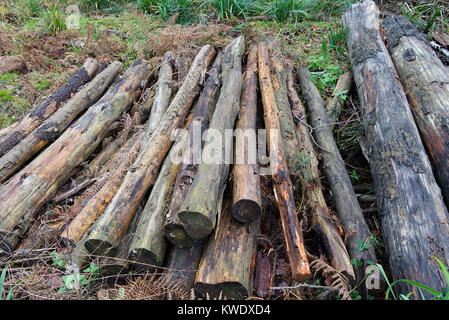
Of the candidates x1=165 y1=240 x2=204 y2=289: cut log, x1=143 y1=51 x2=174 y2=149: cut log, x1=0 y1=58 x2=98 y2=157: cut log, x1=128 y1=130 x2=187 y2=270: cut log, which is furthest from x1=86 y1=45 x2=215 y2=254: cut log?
x1=0 y1=58 x2=98 y2=157: cut log

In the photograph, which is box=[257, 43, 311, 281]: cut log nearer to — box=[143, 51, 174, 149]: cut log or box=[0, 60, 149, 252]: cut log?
box=[143, 51, 174, 149]: cut log

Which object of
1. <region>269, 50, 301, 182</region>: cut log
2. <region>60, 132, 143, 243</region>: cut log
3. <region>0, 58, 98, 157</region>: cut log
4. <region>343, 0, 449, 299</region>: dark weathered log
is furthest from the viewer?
<region>0, 58, 98, 157</region>: cut log

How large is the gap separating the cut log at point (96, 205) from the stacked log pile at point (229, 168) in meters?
0.01

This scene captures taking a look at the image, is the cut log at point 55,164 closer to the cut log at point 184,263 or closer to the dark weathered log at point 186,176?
the dark weathered log at point 186,176

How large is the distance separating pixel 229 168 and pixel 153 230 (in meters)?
0.84

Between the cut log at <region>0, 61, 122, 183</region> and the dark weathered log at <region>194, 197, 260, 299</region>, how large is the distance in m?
2.40

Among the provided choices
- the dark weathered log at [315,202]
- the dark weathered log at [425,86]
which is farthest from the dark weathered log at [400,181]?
→ the dark weathered log at [315,202]

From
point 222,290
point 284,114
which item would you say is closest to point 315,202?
point 222,290

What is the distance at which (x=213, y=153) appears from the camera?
267 cm

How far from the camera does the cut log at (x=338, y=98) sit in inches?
159

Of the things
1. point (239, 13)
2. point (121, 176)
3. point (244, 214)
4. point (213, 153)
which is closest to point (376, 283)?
point (244, 214)

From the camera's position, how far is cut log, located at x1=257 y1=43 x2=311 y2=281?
2172 mm

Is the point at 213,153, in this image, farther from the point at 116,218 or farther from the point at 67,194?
the point at 67,194

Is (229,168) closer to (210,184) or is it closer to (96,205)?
(210,184)
